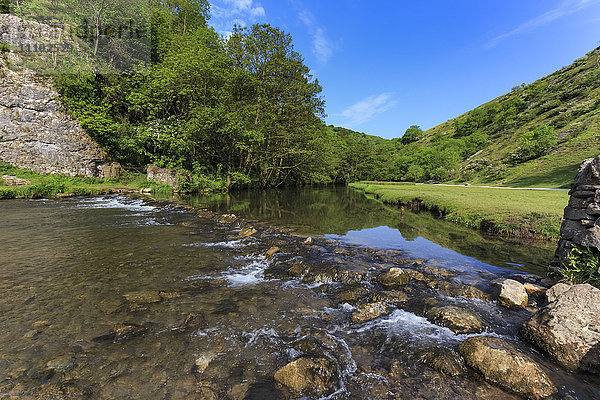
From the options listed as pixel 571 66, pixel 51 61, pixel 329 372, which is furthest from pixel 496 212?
pixel 571 66

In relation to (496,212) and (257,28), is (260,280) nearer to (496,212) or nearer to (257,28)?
(496,212)

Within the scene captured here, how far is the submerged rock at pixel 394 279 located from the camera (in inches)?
281

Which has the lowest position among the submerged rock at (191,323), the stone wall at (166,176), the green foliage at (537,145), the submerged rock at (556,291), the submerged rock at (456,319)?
the submerged rock at (191,323)

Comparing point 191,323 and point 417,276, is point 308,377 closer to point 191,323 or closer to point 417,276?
point 191,323

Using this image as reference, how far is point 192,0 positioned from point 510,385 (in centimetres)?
6529

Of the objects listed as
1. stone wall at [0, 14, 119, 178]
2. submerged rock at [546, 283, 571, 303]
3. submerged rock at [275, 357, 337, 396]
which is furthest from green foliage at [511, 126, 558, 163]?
stone wall at [0, 14, 119, 178]

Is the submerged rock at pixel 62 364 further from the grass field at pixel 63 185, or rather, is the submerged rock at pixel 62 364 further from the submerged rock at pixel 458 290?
the grass field at pixel 63 185

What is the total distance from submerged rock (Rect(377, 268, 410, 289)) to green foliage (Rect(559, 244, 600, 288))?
170 inches

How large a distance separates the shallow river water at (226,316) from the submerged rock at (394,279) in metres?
0.27

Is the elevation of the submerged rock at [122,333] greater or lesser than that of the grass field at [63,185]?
lesser

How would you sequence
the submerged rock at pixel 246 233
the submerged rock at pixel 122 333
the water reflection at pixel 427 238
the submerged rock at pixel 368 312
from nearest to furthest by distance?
the submerged rock at pixel 122 333
the submerged rock at pixel 368 312
the water reflection at pixel 427 238
the submerged rock at pixel 246 233

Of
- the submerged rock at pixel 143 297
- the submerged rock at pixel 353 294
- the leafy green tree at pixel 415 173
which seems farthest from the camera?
the leafy green tree at pixel 415 173

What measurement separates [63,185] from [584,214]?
1552 inches

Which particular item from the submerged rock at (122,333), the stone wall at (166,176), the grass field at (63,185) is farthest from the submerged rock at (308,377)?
the stone wall at (166,176)
